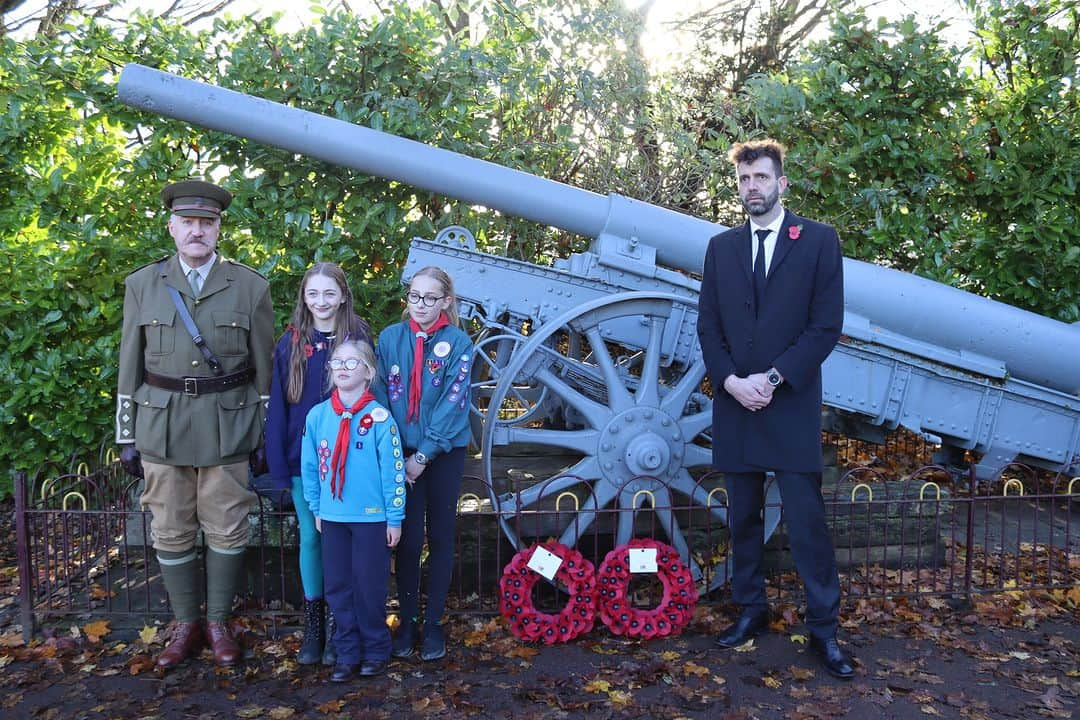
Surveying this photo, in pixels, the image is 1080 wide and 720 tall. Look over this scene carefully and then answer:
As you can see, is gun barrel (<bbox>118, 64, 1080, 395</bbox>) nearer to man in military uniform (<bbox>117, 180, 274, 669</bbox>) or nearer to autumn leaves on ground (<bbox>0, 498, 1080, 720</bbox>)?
man in military uniform (<bbox>117, 180, 274, 669</bbox>)

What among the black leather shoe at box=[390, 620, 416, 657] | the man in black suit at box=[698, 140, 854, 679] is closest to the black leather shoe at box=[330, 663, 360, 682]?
the black leather shoe at box=[390, 620, 416, 657]

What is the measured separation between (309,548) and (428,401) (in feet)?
2.54

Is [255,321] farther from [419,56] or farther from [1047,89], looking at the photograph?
[1047,89]

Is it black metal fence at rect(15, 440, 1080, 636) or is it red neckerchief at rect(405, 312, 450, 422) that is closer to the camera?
red neckerchief at rect(405, 312, 450, 422)

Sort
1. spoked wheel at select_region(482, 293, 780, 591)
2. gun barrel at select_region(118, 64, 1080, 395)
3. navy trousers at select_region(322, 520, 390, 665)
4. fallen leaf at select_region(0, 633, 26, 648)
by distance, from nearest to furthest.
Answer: navy trousers at select_region(322, 520, 390, 665) < fallen leaf at select_region(0, 633, 26, 648) < spoked wheel at select_region(482, 293, 780, 591) < gun barrel at select_region(118, 64, 1080, 395)

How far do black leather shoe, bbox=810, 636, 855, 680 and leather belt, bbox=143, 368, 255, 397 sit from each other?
260cm

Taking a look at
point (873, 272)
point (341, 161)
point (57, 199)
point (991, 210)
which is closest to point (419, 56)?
point (341, 161)

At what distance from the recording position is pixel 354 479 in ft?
11.7

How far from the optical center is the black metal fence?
4387 mm

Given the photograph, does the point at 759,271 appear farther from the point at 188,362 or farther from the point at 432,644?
the point at 188,362

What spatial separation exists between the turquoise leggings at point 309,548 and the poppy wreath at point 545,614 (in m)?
0.79

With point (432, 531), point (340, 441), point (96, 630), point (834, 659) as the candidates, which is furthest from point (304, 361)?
point (834, 659)

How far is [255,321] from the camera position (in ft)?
12.8

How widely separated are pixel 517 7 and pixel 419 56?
4.06ft
